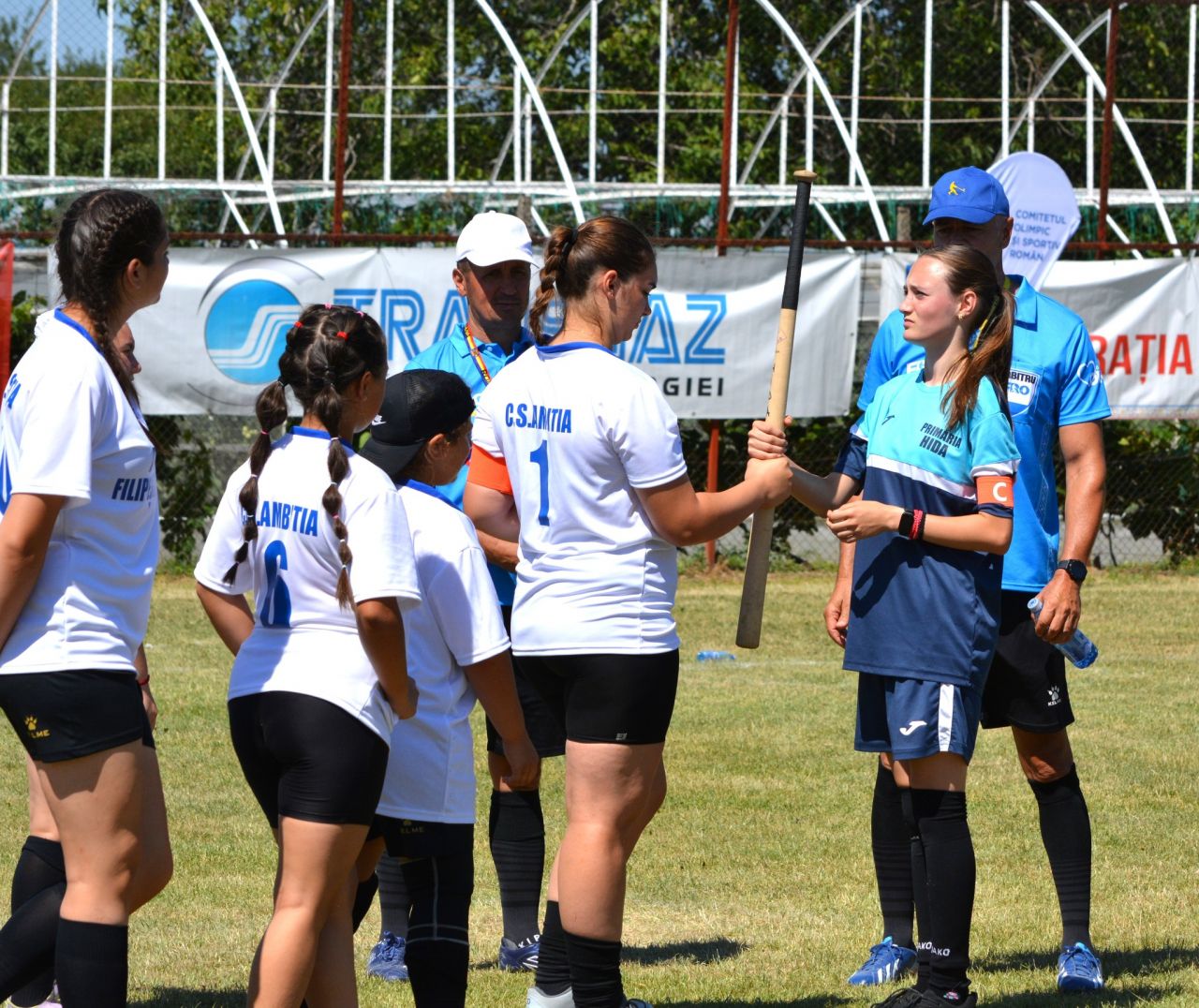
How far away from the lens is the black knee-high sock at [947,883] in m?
4.04

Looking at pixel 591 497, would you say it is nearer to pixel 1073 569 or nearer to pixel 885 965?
pixel 1073 569

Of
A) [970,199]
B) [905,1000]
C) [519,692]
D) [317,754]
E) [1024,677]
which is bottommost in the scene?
[905,1000]

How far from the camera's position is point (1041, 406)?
4.60 meters

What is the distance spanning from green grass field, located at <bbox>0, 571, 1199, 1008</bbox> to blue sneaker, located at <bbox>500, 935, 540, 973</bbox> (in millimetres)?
59

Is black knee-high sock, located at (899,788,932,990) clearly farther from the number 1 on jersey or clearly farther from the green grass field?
the number 1 on jersey

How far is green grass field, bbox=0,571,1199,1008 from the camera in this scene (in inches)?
182

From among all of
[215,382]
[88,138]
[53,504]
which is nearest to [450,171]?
[215,382]

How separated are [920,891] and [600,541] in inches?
52.2

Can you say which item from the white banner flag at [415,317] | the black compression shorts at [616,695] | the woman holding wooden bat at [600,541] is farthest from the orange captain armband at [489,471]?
the white banner flag at [415,317]

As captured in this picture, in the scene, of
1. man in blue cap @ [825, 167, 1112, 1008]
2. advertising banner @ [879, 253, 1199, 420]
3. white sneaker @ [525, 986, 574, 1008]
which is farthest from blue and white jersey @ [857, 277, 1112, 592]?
advertising banner @ [879, 253, 1199, 420]

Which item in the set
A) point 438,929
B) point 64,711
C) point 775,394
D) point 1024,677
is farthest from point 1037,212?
point 64,711

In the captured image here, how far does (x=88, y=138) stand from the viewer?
119 feet

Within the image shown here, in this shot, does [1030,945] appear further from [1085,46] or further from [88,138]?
[88,138]

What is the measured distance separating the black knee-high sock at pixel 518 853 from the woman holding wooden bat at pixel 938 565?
1046 millimetres
